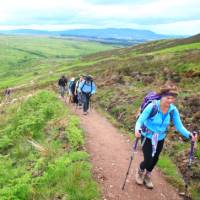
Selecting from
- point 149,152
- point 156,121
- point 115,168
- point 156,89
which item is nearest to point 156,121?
point 156,121

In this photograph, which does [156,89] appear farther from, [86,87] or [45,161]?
[45,161]

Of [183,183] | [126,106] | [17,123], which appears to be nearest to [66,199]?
[183,183]

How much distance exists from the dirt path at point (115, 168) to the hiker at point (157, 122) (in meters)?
0.94

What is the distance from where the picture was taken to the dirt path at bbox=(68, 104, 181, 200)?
383 inches

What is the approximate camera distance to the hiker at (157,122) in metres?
8.79

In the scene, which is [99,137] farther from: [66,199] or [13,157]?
[66,199]

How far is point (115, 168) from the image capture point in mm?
11578

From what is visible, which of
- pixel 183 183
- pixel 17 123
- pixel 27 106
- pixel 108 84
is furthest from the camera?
pixel 108 84

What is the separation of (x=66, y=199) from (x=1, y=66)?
179 m

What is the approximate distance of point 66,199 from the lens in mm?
9172

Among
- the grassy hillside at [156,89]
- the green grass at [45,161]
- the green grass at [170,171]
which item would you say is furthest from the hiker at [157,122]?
the grassy hillside at [156,89]

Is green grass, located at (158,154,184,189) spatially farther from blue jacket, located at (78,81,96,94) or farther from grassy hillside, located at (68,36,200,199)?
blue jacket, located at (78,81,96,94)

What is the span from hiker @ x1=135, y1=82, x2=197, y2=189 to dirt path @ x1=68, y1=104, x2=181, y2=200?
942 mm

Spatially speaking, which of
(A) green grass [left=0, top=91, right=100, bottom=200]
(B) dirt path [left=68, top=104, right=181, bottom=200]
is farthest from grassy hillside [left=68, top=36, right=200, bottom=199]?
(A) green grass [left=0, top=91, right=100, bottom=200]
